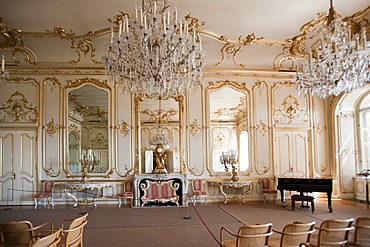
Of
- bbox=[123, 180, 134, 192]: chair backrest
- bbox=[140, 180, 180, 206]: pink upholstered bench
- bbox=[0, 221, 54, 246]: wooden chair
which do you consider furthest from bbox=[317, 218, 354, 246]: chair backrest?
bbox=[123, 180, 134, 192]: chair backrest

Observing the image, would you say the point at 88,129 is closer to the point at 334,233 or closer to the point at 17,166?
the point at 17,166

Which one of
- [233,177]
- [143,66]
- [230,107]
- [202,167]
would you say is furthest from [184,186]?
[143,66]

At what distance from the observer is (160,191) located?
28.1 ft

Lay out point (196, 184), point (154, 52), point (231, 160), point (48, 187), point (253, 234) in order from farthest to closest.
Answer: point (231, 160), point (196, 184), point (48, 187), point (154, 52), point (253, 234)

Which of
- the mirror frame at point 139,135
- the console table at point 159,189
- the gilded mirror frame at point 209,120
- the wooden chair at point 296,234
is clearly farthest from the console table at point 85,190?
the wooden chair at point 296,234

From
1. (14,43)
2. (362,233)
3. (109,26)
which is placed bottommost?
(362,233)

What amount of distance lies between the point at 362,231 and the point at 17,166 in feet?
26.7

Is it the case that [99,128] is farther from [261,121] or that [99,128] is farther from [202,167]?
[261,121]

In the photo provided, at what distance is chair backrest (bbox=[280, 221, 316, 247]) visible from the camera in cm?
328

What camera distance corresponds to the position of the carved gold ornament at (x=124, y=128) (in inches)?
351

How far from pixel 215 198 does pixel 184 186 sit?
0.99m

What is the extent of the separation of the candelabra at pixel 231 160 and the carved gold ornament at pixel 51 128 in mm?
4512

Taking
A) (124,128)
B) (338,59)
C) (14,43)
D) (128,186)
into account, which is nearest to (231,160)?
(128,186)

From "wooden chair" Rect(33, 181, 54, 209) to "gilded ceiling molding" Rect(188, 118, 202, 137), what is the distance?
12.7 ft
